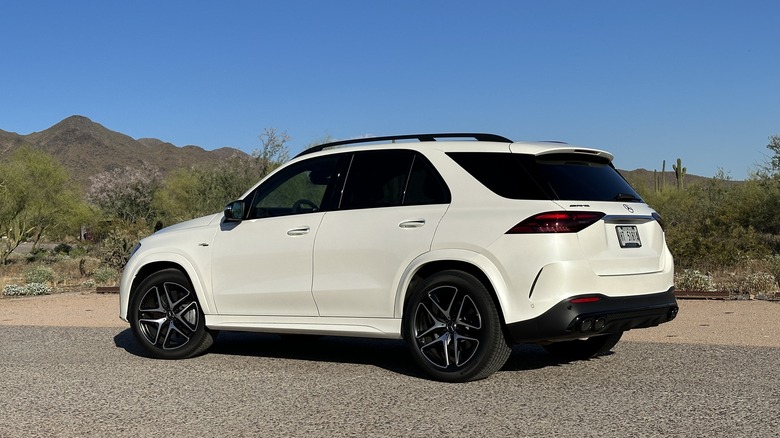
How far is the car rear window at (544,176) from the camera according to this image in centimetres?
709

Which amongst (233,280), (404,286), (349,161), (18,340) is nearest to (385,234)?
(404,286)

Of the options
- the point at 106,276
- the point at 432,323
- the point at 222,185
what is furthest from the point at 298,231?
the point at 222,185

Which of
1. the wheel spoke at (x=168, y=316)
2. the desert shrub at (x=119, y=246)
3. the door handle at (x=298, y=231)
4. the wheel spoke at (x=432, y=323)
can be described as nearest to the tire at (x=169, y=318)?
the wheel spoke at (x=168, y=316)

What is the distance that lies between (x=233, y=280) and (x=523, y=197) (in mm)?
3035

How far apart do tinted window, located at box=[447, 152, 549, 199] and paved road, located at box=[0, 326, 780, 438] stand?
150 centimetres

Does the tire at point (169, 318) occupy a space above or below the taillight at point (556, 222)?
below

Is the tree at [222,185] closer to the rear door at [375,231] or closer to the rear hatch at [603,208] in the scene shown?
the rear door at [375,231]

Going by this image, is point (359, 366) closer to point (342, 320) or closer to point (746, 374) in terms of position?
point (342, 320)

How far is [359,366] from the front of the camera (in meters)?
8.35

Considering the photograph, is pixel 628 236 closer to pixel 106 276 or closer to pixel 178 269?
pixel 178 269

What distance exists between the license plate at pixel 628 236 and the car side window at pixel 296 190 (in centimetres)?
260

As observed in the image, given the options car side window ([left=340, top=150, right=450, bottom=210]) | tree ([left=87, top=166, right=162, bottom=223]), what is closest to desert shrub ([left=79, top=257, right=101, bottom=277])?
car side window ([left=340, top=150, right=450, bottom=210])

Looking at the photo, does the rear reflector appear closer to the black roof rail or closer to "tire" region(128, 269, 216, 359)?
the black roof rail

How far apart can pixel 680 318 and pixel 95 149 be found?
125m
